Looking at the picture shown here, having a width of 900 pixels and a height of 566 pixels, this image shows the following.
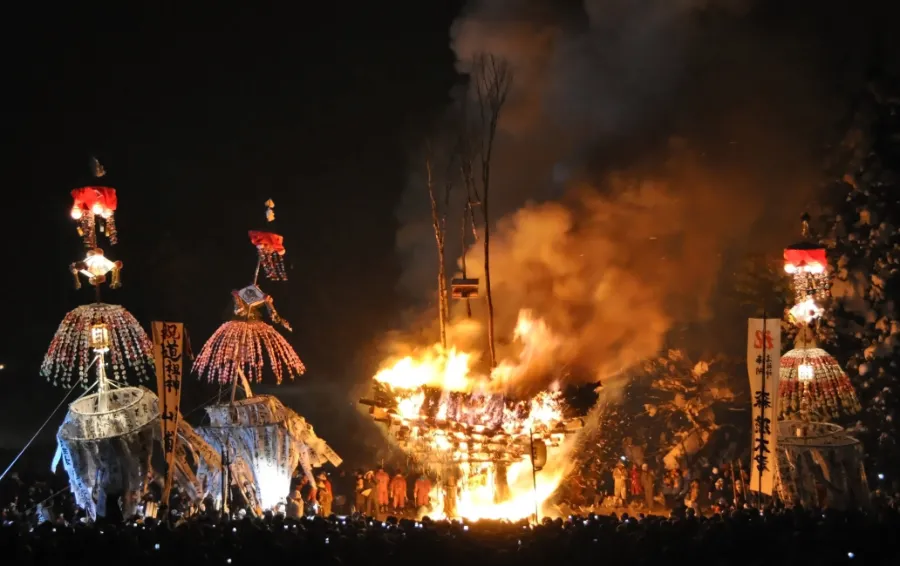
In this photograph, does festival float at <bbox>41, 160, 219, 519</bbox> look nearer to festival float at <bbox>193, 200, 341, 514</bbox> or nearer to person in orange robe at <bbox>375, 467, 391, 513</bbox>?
festival float at <bbox>193, 200, 341, 514</bbox>

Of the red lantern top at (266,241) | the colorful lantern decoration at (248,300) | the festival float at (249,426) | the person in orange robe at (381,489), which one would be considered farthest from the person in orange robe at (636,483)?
the red lantern top at (266,241)

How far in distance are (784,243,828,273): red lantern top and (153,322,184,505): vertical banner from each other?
10.6 meters

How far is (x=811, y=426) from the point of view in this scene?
523 inches

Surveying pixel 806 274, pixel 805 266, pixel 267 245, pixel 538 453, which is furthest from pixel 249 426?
pixel 806 274

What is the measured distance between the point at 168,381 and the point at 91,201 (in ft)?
10.5

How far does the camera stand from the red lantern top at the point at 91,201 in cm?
1255

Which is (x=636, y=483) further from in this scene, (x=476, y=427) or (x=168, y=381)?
(x=168, y=381)

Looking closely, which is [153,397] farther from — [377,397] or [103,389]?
[377,397]

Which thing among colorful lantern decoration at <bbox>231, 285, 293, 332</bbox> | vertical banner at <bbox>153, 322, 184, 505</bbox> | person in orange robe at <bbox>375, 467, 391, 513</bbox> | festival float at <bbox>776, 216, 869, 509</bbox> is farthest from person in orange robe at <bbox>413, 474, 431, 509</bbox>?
festival float at <bbox>776, 216, 869, 509</bbox>

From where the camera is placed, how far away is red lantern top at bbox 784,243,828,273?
13602 millimetres

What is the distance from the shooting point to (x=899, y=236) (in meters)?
15.5

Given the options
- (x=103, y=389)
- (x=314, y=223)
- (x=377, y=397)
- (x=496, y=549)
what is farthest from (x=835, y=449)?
(x=314, y=223)

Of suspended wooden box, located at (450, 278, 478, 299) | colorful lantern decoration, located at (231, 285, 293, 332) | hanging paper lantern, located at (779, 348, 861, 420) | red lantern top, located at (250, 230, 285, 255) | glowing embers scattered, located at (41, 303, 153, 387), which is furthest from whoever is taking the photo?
suspended wooden box, located at (450, 278, 478, 299)

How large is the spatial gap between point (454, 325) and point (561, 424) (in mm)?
7470
